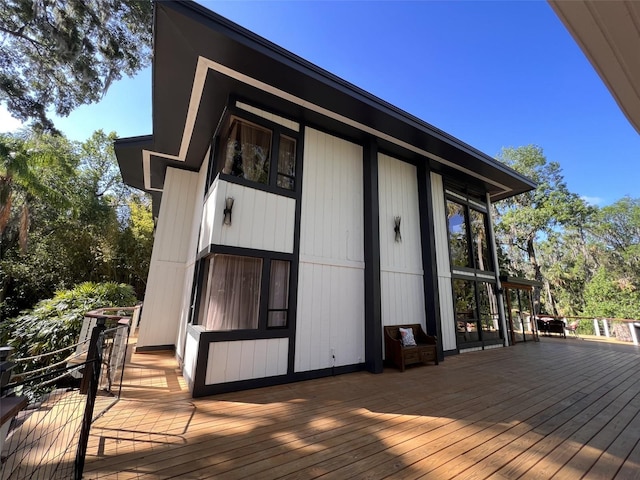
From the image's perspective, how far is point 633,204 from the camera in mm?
19484

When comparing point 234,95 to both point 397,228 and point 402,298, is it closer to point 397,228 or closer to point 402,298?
point 397,228

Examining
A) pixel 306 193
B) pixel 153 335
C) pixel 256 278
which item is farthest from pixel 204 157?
pixel 153 335

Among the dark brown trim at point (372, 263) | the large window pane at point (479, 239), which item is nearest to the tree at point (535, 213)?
the large window pane at point (479, 239)

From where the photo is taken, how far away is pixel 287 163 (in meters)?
5.18

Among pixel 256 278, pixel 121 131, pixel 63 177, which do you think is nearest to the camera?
pixel 256 278

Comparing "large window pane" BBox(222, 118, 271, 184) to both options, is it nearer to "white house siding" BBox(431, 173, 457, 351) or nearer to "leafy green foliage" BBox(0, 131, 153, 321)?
"white house siding" BBox(431, 173, 457, 351)

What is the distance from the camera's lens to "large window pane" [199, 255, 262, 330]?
414cm

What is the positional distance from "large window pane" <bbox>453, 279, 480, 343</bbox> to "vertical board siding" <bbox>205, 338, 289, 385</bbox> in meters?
5.04

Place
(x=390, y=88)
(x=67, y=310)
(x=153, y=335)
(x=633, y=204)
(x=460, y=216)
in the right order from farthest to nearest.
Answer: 1. (x=633, y=204)
2. (x=460, y=216)
3. (x=390, y=88)
4. (x=153, y=335)
5. (x=67, y=310)

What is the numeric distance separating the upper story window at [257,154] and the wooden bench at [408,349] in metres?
3.58

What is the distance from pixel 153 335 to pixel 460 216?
29.4 feet

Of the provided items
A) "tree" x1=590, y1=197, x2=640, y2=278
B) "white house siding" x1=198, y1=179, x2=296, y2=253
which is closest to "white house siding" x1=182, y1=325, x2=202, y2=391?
"white house siding" x1=198, y1=179, x2=296, y2=253

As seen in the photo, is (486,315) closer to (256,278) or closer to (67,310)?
(256,278)

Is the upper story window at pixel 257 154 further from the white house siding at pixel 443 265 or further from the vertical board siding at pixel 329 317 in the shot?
the white house siding at pixel 443 265
